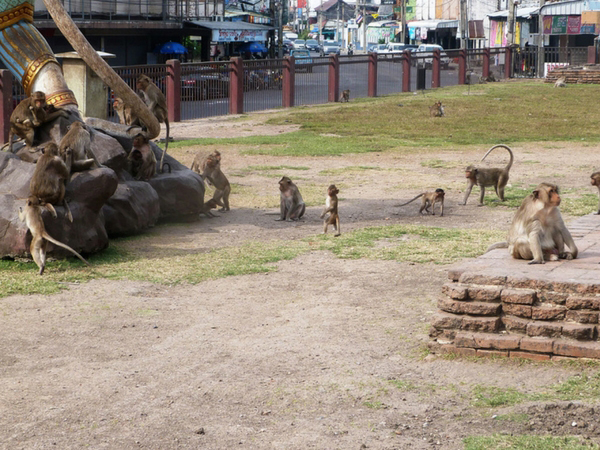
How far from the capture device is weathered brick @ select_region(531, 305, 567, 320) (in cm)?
683

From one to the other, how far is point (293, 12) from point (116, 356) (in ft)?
440

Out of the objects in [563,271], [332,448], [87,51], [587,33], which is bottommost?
[332,448]

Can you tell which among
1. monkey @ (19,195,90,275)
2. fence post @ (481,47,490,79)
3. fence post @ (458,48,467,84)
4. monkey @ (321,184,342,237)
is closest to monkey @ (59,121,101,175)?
monkey @ (19,195,90,275)

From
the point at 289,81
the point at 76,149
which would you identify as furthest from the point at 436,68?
the point at 76,149

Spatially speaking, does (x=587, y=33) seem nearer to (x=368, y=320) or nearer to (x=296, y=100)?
(x=296, y=100)

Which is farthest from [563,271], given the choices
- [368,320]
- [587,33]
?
[587,33]

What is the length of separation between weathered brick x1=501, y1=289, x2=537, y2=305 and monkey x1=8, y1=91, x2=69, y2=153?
6664mm

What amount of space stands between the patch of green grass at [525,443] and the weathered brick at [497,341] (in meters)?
1.34

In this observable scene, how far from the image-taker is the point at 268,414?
19.9 ft

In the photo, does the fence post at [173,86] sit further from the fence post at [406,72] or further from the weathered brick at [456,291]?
the weathered brick at [456,291]

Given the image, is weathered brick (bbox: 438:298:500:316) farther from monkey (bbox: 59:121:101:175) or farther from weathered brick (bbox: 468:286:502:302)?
monkey (bbox: 59:121:101:175)

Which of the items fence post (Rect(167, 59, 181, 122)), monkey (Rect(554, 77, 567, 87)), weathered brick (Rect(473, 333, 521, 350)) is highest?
monkey (Rect(554, 77, 567, 87))

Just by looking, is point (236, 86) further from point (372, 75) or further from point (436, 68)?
point (436, 68)

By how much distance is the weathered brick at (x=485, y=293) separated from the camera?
700 cm
